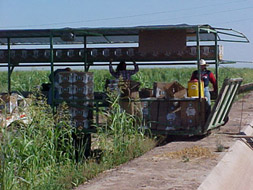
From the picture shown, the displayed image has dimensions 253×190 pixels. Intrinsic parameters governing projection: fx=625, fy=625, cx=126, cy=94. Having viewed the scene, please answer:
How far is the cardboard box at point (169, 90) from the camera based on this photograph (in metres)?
12.8

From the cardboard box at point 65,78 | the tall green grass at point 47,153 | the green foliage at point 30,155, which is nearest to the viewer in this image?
the green foliage at point 30,155

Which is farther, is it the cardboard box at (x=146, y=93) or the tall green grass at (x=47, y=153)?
the cardboard box at (x=146, y=93)

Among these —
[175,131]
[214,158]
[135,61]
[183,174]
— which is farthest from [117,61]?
[183,174]

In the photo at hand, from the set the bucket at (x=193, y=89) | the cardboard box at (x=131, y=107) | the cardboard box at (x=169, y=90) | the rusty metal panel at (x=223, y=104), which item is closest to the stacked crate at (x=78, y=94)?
the cardboard box at (x=131, y=107)

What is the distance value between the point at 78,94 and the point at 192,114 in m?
2.39

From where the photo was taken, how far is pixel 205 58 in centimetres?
1423

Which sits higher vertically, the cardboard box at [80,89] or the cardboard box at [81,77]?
the cardboard box at [81,77]

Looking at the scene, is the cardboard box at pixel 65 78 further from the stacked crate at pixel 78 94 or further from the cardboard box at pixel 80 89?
the cardboard box at pixel 80 89

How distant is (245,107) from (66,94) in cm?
1051

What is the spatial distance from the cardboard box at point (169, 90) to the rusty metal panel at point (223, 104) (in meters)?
0.73

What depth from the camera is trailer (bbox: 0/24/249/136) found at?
12641 millimetres

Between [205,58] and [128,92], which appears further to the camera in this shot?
[205,58]

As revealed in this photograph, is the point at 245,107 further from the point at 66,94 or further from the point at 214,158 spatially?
the point at 214,158

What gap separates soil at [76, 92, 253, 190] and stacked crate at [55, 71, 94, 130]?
1976mm
